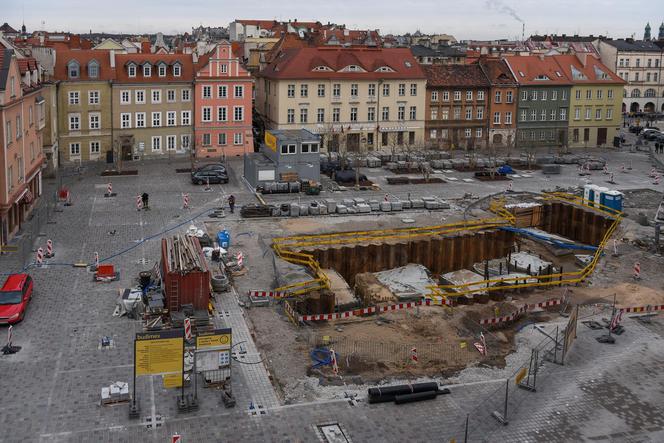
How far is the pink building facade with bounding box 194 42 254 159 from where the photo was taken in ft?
234

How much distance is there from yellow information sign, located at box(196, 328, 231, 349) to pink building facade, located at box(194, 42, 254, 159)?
50.1 m

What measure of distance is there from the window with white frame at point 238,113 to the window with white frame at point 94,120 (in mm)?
12350

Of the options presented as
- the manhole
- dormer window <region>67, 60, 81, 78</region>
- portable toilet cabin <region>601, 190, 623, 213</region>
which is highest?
dormer window <region>67, 60, 81, 78</region>

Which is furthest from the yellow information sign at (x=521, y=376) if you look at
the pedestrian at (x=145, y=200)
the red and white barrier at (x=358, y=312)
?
the pedestrian at (x=145, y=200)

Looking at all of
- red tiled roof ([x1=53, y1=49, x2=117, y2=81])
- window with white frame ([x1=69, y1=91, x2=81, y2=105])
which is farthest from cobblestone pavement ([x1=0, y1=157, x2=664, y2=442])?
red tiled roof ([x1=53, y1=49, x2=117, y2=81])

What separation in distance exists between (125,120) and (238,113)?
411 inches

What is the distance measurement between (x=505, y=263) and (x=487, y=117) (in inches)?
1605

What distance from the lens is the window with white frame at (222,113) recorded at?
72.4 meters

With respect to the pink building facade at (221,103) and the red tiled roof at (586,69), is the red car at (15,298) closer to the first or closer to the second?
the pink building facade at (221,103)

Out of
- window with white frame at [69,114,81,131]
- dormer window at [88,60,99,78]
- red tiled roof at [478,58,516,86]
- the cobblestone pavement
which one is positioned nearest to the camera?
the cobblestone pavement

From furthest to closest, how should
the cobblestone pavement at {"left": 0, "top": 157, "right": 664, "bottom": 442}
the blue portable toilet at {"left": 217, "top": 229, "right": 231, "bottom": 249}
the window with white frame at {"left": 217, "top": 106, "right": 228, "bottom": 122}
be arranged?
1. the window with white frame at {"left": 217, "top": 106, "right": 228, "bottom": 122}
2. the blue portable toilet at {"left": 217, "top": 229, "right": 231, "bottom": 249}
3. the cobblestone pavement at {"left": 0, "top": 157, "right": 664, "bottom": 442}

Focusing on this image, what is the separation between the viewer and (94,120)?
69250 millimetres

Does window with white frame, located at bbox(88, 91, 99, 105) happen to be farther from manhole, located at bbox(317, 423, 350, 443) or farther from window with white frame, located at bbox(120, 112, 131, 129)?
manhole, located at bbox(317, 423, 350, 443)

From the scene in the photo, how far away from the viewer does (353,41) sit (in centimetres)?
11625
